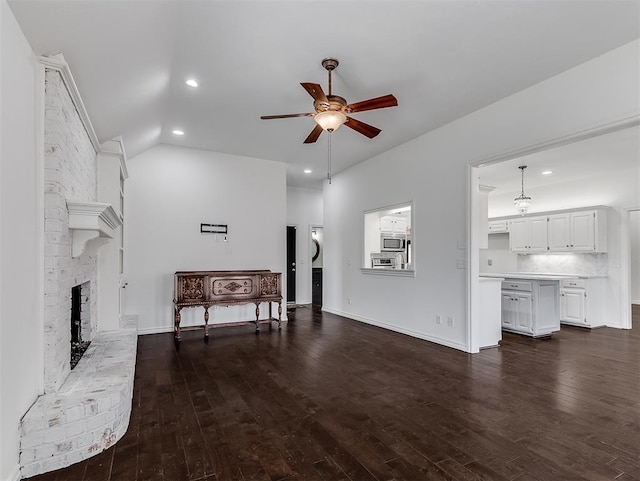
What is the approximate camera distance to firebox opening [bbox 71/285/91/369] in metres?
2.88

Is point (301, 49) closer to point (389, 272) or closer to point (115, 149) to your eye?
point (115, 149)

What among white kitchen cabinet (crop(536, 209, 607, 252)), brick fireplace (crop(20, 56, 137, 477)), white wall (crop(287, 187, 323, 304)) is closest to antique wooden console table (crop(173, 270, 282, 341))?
brick fireplace (crop(20, 56, 137, 477))

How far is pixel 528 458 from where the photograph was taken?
1.99m

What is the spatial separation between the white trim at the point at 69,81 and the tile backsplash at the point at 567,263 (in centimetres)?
806

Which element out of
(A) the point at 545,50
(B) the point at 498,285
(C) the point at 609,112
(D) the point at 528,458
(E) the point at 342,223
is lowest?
(D) the point at 528,458

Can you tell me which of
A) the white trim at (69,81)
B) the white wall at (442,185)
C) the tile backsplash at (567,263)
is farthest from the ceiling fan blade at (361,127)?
the tile backsplash at (567,263)

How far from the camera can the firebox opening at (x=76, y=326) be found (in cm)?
288

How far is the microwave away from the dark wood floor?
2508mm

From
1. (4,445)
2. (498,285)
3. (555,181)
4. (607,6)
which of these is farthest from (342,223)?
(4,445)

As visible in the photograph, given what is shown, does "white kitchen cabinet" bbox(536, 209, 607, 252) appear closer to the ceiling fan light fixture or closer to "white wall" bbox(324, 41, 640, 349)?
"white wall" bbox(324, 41, 640, 349)

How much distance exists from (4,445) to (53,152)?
65.0 inches

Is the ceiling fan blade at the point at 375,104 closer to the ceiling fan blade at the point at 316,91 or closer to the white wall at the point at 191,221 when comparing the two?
the ceiling fan blade at the point at 316,91

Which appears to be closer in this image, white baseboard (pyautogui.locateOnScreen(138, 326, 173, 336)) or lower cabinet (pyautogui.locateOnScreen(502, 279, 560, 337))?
lower cabinet (pyautogui.locateOnScreen(502, 279, 560, 337))

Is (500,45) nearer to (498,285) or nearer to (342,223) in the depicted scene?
(498,285)
